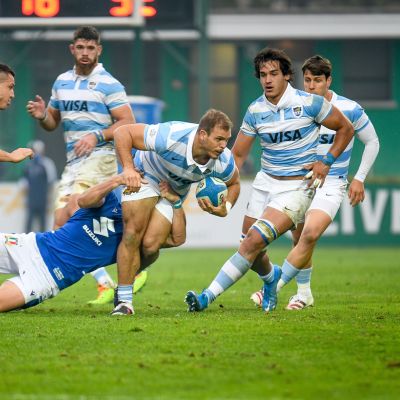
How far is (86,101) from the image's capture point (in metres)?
11.7

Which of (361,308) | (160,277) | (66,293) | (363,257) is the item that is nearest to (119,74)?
(363,257)

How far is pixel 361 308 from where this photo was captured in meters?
10.6

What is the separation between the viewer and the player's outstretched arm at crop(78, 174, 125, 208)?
960cm

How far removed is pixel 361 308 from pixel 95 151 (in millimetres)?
3142

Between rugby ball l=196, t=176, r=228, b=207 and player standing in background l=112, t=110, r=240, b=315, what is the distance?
0.17 feet

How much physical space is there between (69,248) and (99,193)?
572 millimetres

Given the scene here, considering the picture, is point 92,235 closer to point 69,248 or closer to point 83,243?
point 83,243

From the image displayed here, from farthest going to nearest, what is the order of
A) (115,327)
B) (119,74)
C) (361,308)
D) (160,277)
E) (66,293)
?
→ (119,74) < (160,277) < (66,293) < (361,308) < (115,327)

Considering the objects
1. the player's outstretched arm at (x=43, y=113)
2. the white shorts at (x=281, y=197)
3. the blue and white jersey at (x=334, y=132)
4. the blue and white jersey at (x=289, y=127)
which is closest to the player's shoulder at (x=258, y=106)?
the blue and white jersey at (x=289, y=127)

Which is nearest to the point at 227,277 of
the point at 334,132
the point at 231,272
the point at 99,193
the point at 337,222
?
the point at 231,272

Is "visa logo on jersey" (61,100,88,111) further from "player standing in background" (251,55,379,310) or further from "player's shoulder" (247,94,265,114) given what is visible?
"player standing in background" (251,55,379,310)

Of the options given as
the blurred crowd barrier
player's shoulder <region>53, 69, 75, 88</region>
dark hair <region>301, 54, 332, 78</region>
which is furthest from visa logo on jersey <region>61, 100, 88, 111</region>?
the blurred crowd barrier

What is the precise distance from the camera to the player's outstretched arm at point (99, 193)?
9602mm

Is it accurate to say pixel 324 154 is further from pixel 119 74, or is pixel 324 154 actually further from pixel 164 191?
pixel 119 74
